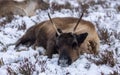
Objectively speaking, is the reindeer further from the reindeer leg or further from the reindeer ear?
the reindeer ear

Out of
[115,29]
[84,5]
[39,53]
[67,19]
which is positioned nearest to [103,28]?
[115,29]

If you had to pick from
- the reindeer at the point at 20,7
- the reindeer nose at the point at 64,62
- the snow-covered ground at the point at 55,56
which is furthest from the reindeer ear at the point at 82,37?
the reindeer at the point at 20,7

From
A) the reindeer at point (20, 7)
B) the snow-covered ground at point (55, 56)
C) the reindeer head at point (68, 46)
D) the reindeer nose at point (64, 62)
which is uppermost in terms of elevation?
the reindeer head at point (68, 46)

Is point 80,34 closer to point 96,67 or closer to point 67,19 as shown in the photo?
point 96,67

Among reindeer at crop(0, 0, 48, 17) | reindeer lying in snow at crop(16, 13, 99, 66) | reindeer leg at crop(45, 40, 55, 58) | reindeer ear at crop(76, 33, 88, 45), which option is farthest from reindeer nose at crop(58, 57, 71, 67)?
reindeer at crop(0, 0, 48, 17)

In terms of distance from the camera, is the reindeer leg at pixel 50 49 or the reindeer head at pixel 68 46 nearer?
the reindeer head at pixel 68 46

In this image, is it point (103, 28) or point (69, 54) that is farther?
point (103, 28)

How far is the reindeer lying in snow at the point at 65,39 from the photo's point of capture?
914 centimetres

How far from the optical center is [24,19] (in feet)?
49.3

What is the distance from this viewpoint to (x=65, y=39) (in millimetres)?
9180

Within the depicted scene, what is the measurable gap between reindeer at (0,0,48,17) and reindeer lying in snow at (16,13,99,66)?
471 centimetres

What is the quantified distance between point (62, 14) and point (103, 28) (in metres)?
3.85

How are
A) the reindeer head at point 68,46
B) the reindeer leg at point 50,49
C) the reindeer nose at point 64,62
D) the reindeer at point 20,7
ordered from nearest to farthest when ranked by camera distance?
the reindeer nose at point 64,62
the reindeer head at point 68,46
the reindeer leg at point 50,49
the reindeer at point 20,7

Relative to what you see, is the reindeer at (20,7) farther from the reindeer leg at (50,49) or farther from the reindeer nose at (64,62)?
the reindeer nose at (64,62)
